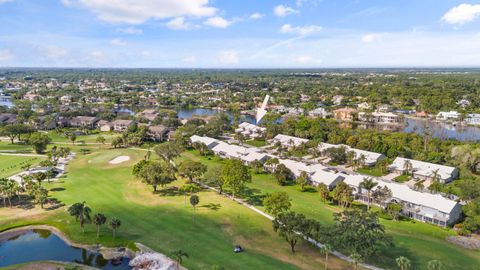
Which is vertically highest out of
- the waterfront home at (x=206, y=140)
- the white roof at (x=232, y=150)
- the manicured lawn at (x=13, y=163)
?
the waterfront home at (x=206, y=140)

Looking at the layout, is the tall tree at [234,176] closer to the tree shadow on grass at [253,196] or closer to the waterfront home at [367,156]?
the tree shadow on grass at [253,196]

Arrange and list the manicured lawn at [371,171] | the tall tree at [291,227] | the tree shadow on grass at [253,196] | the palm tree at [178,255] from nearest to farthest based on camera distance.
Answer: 1. the palm tree at [178,255]
2. the tall tree at [291,227]
3. the tree shadow on grass at [253,196]
4. the manicured lawn at [371,171]

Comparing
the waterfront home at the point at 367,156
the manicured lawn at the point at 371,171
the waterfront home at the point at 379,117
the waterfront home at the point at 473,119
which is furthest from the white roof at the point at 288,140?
the waterfront home at the point at 473,119

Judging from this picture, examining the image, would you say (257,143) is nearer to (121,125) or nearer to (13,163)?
(121,125)

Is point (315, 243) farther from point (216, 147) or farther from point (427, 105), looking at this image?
point (427, 105)

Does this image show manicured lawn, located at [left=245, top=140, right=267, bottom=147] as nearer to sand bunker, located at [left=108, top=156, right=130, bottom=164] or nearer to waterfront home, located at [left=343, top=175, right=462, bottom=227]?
sand bunker, located at [left=108, top=156, right=130, bottom=164]

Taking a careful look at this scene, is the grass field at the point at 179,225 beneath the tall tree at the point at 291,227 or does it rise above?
beneath

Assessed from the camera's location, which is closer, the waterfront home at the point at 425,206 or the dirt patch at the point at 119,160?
the waterfront home at the point at 425,206

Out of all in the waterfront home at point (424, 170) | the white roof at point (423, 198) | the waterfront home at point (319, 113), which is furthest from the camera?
the waterfront home at point (319, 113)

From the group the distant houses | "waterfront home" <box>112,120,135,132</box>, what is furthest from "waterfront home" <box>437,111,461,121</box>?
"waterfront home" <box>112,120,135,132</box>
